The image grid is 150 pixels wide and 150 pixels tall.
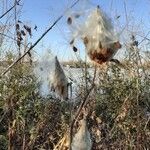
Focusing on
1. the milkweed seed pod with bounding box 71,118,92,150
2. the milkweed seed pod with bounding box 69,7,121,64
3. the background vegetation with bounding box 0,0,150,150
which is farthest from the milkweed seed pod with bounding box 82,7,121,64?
the background vegetation with bounding box 0,0,150,150

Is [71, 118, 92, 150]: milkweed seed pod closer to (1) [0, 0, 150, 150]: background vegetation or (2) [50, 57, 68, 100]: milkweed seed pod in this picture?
(2) [50, 57, 68, 100]: milkweed seed pod

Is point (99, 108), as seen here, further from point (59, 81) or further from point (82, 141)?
point (82, 141)

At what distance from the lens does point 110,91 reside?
4.40 m

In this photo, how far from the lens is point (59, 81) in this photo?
1302 mm

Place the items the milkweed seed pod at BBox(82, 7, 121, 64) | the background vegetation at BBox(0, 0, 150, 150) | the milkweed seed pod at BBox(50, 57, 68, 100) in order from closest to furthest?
the milkweed seed pod at BBox(82, 7, 121, 64) → the milkweed seed pod at BBox(50, 57, 68, 100) → the background vegetation at BBox(0, 0, 150, 150)

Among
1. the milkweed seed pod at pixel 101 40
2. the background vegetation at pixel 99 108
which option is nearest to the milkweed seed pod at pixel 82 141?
the milkweed seed pod at pixel 101 40

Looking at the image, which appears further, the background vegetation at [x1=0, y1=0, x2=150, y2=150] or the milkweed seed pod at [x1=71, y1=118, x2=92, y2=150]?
the background vegetation at [x1=0, y1=0, x2=150, y2=150]

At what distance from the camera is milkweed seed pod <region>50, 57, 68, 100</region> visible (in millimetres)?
1300

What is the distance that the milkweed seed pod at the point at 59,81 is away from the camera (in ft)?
4.26

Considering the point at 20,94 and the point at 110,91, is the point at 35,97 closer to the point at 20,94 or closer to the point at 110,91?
the point at 20,94

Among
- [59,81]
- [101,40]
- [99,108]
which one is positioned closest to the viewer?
[101,40]

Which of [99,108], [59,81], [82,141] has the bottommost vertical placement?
[82,141]

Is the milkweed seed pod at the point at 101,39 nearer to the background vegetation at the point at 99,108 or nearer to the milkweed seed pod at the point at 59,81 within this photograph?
the milkweed seed pod at the point at 59,81

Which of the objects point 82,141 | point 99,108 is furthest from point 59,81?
point 99,108
